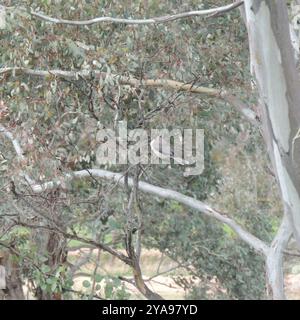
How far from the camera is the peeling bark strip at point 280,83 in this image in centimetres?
353

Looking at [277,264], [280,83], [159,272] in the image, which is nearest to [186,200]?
[277,264]

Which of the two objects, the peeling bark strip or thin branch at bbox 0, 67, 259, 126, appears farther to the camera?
Result: thin branch at bbox 0, 67, 259, 126

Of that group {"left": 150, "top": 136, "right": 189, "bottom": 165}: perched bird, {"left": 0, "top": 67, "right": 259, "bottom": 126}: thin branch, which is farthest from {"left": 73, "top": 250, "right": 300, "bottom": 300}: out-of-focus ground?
{"left": 0, "top": 67, "right": 259, "bottom": 126}: thin branch

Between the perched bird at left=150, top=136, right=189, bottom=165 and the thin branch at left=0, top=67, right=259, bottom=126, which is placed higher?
the thin branch at left=0, top=67, right=259, bottom=126

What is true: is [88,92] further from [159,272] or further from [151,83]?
[159,272]

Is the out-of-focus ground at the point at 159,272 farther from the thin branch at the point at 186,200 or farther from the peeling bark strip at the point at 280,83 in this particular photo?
the peeling bark strip at the point at 280,83

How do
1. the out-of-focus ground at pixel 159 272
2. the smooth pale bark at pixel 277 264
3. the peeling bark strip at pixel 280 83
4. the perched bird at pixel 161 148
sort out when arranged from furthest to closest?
the out-of-focus ground at pixel 159 272, the perched bird at pixel 161 148, the smooth pale bark at pixel 277 264, the peeling bark strip at pixel 280 83

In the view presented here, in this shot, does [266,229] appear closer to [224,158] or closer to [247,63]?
[224,158]

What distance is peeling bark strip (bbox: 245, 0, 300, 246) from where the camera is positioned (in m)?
3.53

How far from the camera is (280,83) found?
11.6 feet

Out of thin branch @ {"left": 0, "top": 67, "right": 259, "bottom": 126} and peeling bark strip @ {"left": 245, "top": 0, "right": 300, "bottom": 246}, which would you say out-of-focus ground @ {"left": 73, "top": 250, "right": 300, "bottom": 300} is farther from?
peeling bark strip @ {"left": 245, "top": 0, "right": 300, "bottom": 246}

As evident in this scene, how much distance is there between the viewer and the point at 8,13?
4707 mm

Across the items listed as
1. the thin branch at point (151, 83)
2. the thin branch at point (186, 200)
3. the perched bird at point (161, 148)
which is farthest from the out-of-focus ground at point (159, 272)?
the thin branch at point (151, 83)
